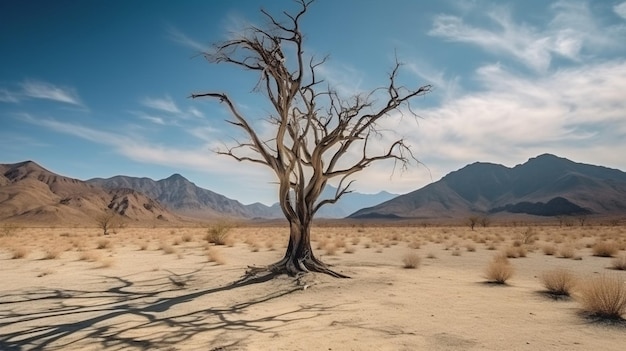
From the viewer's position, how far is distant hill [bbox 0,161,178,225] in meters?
96.9

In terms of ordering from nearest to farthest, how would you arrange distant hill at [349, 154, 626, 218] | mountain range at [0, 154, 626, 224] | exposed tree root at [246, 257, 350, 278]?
exposed tree root at [246, 257, 350, 278], mountain range at [0, 154, 626, 224], distant hill at [349, 154, 626, 218]

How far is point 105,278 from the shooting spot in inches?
482

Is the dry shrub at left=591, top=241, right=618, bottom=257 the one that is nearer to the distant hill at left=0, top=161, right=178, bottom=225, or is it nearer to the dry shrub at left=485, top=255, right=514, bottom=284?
the dry shrub at left=485, top=255, right=514, bottom=284

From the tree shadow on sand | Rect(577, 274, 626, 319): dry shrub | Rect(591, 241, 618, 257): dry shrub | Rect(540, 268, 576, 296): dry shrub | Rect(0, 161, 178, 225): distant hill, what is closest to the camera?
the tree shadow on sand

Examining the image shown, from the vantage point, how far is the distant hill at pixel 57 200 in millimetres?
96938

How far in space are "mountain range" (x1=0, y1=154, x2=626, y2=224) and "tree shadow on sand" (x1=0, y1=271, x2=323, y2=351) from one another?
326 ft

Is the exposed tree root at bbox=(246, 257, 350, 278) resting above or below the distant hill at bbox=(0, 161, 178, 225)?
below

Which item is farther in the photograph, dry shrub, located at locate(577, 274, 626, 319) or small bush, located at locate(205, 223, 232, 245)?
small bush, located at locate(205, 223, 232, 245)

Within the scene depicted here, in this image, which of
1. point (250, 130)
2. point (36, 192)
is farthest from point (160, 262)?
point (36, 192)

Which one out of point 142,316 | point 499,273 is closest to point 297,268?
point 142,316

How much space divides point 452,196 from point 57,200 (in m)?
140

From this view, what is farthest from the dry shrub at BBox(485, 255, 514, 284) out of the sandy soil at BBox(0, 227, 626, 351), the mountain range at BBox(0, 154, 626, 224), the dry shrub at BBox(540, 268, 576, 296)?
the mountain range at BBox(0, 154, 626, 224)

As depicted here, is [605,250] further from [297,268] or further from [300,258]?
[297,268]

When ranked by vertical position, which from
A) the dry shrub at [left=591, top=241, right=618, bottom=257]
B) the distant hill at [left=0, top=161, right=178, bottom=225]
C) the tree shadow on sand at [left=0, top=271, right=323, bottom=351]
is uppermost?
the distant hill at [left=0, top=161, right=178, bottom=225]
